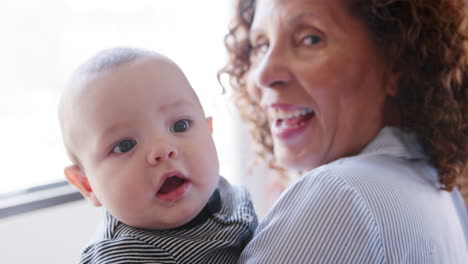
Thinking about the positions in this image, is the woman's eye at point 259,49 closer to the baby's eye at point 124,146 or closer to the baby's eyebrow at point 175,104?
the baby's eyebrow at point 175,104

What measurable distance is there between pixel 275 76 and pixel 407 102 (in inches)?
14.4

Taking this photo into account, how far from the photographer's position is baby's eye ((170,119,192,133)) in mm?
818

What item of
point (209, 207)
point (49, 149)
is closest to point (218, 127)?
point (49, 149)

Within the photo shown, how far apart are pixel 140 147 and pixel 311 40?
57 cm

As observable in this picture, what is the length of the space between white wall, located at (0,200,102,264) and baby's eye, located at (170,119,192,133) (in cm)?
70

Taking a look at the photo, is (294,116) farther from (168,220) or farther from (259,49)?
(168,220)

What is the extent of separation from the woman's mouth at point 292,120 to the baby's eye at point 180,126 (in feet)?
1.32

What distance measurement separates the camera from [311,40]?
3.55 ft

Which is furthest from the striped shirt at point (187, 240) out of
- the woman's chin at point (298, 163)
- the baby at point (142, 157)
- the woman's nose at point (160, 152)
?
the woman's chin at point (298, 163)

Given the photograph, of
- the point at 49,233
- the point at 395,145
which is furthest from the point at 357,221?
the point at 49,233

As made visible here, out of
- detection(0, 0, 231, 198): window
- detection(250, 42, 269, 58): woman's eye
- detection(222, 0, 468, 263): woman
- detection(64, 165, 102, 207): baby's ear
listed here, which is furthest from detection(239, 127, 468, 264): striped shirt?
detection(0, 0, 231, 198): window

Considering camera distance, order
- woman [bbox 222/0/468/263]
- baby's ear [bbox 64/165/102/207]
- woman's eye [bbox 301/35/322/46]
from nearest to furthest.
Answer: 1. baby's ear [bbox 64/165/102/207]
2. woman [bbox 222/0/468/263]
3. woman's eye [bbox 301/35/322/46]

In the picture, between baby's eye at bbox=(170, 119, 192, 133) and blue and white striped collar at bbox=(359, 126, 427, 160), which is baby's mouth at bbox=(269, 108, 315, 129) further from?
baby's eye at bbox=(170, 119, 192, 133)

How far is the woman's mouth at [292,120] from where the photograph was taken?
114cm
